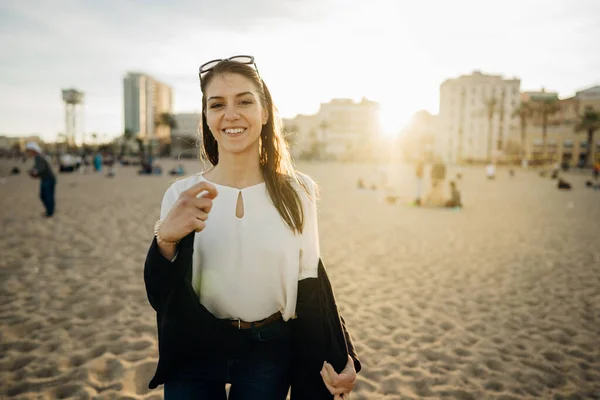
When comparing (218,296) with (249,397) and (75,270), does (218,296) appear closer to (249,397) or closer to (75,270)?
(249,397)

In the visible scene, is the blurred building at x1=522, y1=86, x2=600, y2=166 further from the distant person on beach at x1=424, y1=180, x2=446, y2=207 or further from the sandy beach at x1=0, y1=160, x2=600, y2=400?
the sandy beach at x1=0, y1=160, x2=600, y2=400

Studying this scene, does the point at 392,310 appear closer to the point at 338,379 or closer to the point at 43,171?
the point at 338,379

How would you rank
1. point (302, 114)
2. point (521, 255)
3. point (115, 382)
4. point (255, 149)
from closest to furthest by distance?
point (255, 149) < point (115, 382) < point (521, 255) < point (302, 114)

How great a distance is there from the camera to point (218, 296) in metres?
1.68

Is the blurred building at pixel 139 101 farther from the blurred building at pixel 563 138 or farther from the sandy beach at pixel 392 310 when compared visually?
the sandy beach at pixel 392 310

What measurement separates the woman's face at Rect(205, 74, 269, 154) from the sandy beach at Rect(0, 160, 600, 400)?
9.17ft

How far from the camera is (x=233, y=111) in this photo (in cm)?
168

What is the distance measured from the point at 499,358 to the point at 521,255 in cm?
505

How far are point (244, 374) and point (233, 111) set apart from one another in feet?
3.87

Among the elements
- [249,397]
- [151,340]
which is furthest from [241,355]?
[151,340]

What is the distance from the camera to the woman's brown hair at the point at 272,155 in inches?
67.4

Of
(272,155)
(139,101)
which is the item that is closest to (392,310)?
(272,155)

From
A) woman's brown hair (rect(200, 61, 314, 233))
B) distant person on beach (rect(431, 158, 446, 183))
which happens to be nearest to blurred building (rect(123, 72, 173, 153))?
distant person on beach (rect(431, 158, 446, 183))

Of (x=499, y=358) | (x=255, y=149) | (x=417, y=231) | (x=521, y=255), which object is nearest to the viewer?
(x=255, y=149)
